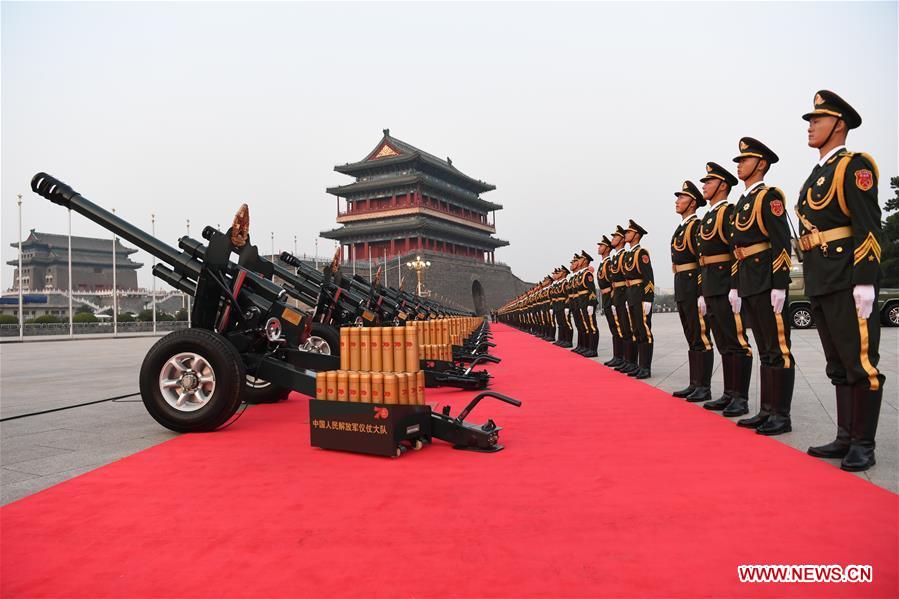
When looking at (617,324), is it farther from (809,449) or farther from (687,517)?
(687,517)

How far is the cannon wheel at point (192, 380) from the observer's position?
4312 mm

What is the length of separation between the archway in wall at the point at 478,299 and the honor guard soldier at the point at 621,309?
53.0m

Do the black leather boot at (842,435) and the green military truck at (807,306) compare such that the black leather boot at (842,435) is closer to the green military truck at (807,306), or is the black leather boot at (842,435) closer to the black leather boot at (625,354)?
the black leather boot at (625,354)

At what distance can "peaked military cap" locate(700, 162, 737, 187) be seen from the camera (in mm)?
5527

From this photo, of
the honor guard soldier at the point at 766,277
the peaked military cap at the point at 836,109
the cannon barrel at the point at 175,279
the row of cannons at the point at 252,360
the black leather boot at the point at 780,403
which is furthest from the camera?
the cannon barrel at the point at 175,279

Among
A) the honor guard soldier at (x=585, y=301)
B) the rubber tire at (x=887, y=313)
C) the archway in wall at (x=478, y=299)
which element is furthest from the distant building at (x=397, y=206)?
the honor guard soldier at (x=585, y=301)

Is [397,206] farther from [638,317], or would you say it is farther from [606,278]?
[638,317]

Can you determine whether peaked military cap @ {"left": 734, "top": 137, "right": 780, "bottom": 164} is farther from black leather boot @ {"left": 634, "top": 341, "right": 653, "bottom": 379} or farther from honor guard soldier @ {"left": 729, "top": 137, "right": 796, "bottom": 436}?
black leather boot @ {"left": 634, "top": 341, "right": 653, "bottom": 379}

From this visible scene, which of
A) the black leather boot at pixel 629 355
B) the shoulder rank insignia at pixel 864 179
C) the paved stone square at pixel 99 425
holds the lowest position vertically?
the paved stone square at pixel 99 425

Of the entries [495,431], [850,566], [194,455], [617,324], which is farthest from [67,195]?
[617,324]

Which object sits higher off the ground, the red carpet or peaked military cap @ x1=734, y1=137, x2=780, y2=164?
peaked military cap @ x1=734, y1=137, x2=780, y2=164

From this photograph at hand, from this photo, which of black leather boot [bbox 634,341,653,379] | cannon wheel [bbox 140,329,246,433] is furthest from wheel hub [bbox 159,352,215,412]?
black leather boot [bbox 634,341,653,379]

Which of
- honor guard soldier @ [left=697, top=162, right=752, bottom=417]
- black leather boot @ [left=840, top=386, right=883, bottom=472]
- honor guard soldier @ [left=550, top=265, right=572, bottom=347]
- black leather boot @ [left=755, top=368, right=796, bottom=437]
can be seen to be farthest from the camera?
honor guard soldier @ [left=550, top=265, right=572, bottom=347]

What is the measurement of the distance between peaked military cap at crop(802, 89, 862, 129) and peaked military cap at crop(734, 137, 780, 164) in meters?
0.99
